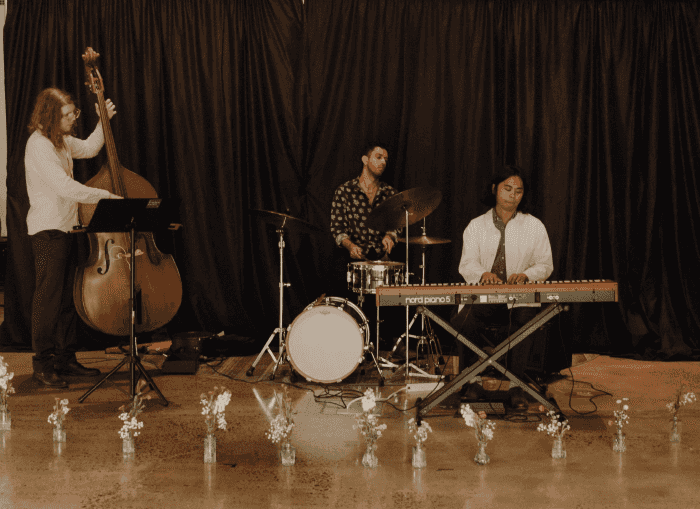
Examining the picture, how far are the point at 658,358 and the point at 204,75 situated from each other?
14.6 ft

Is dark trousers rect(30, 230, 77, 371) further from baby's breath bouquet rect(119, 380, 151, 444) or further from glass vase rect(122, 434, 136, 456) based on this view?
glass vase rect(122, 434, 136, 456)

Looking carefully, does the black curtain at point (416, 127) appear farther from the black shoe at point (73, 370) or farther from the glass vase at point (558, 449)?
the glass vase at point (558, 449)

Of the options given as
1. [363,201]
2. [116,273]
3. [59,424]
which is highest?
[363,201]

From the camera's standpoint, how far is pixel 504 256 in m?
4.49

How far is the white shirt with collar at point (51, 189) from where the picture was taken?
4.39 m

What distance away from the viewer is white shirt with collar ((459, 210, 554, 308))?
4465mm

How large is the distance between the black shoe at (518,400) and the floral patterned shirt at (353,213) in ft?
5.77

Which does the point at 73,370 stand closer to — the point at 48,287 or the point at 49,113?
the point at 48,287

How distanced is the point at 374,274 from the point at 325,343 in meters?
0.59

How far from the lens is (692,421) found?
12.8ft

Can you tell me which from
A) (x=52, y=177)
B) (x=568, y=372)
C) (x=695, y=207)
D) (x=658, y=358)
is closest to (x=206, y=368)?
(x=52, y=177)

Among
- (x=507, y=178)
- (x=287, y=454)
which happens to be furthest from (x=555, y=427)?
(x=507, y=178)

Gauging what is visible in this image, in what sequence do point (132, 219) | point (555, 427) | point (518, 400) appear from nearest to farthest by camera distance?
point (555, 427) → point (132, 219) → point (518, 400)

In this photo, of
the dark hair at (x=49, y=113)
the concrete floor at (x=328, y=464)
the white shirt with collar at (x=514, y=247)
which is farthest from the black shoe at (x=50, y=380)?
the white shirt with collar at (x=514, y=247)
